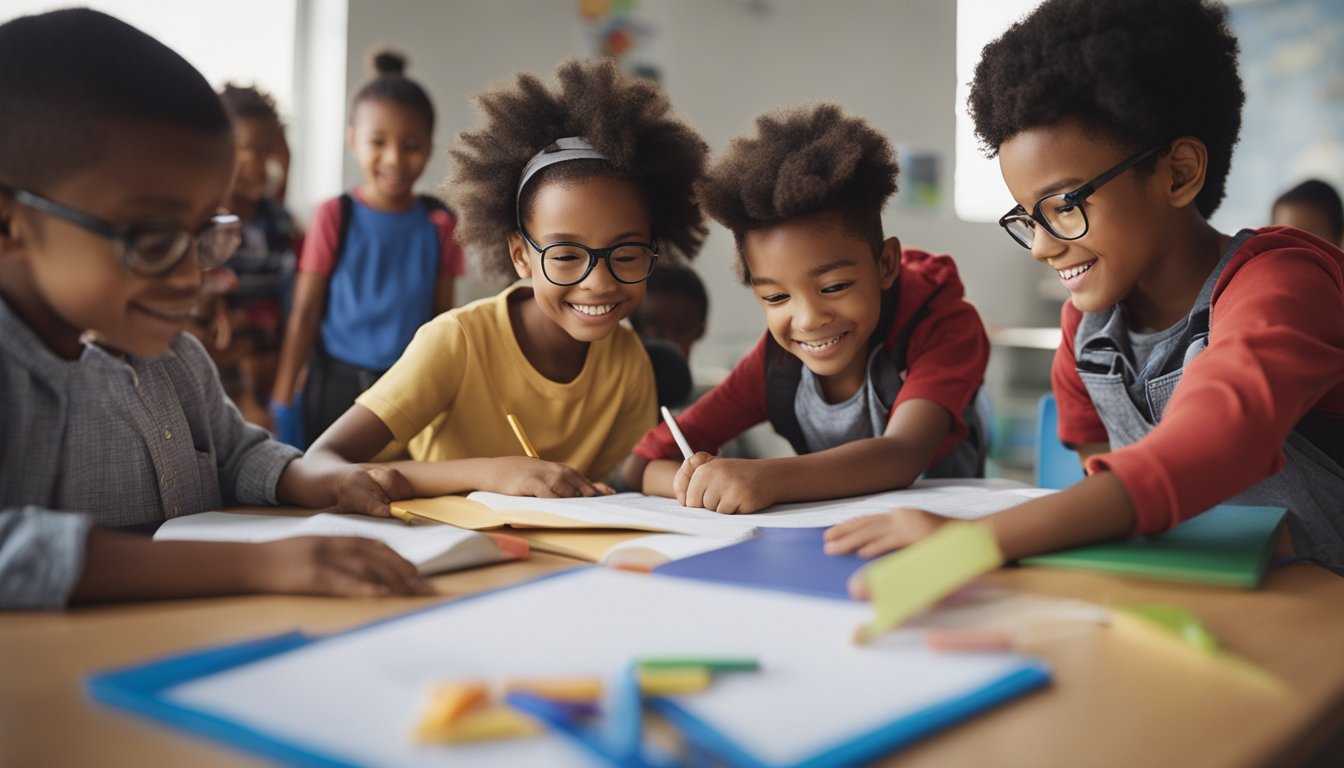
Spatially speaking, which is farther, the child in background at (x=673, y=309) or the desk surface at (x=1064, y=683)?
the child in background at (x=673, y=309)

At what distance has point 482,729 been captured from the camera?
0.42m

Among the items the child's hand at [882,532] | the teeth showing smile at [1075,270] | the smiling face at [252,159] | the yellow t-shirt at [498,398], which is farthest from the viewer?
the smiling face at [252,159]

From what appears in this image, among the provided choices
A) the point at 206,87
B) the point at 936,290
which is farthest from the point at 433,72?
the point at 206,87

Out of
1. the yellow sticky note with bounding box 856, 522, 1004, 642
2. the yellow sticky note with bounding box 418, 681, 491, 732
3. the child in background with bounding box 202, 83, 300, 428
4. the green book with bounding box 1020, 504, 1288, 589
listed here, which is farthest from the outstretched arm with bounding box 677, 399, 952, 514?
the child in background with bounding box 202, 83, 300, 428

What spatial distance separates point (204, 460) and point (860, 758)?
0.85 m

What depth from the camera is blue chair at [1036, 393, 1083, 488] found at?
154 cm

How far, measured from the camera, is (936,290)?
Answer: 57.2 inches

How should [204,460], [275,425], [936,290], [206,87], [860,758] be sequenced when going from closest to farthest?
[860,758] < [206,87] < [204,460] < [936,290] < [275,425]

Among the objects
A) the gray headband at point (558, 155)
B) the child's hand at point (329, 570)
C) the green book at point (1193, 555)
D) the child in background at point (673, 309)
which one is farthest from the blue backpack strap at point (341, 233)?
the green book at point (1193, 555)

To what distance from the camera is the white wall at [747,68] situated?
343cm

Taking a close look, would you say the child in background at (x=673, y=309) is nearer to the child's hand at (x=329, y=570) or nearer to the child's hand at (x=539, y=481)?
the child's hand at (x=539, y=481)

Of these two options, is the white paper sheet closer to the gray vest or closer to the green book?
the green book

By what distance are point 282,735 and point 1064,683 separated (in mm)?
361

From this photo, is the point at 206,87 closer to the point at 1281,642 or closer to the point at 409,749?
the point at 409,749
